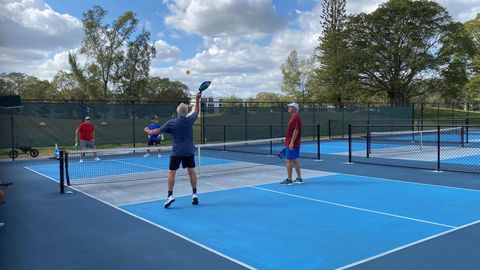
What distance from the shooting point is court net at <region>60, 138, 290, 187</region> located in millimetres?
10828

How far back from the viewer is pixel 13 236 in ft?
19.4

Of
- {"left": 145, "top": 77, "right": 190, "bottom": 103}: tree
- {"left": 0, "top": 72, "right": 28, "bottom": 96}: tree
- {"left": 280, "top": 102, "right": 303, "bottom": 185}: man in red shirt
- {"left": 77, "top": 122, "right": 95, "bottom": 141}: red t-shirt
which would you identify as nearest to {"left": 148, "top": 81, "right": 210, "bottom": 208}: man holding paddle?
{"left": 280, "top": 102, "right": 303, "bottom": 185}: man in red shirt

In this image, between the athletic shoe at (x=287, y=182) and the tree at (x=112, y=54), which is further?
the tree at (x=112, y=54)

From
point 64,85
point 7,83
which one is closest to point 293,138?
point 7,83

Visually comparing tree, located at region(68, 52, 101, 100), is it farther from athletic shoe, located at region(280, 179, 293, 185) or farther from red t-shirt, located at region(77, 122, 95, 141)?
athletic shoe, located at region(280, 179, 293, 185)

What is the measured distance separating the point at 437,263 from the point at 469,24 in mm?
53817

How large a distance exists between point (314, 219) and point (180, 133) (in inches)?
106

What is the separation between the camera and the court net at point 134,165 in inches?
426

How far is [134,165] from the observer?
1407 centimetres

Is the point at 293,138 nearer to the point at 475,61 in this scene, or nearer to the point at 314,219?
the point at 314,219

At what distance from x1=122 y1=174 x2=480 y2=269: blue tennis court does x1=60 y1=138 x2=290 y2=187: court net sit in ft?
9.23

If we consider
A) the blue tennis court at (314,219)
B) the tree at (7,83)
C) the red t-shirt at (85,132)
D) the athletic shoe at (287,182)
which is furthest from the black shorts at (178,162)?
the red t-shirt at (85,132)

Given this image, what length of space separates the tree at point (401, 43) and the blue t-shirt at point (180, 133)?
36.2m

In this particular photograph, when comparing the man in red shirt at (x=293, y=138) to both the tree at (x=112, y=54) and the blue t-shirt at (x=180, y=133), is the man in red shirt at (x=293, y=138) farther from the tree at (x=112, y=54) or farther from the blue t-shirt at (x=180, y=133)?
the tree at (x=112, y=54)
